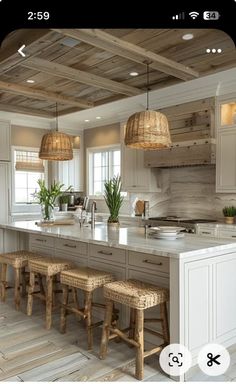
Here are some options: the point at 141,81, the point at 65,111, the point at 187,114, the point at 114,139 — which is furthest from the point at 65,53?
the point at 114,139

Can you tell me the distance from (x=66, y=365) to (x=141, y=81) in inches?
113

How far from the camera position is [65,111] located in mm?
5051

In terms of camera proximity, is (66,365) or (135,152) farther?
(135,152)

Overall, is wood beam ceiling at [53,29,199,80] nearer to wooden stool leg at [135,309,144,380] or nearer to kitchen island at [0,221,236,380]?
kitchen island at [0,221,236,380]

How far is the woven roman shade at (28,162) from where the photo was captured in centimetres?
541

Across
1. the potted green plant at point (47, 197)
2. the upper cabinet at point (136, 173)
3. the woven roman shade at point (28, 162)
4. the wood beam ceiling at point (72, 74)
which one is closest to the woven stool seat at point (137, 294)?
the potted green plant at point (47, 197)

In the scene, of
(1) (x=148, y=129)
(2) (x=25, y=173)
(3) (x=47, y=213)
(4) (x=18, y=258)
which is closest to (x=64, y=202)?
(2) (x=25, y=173)

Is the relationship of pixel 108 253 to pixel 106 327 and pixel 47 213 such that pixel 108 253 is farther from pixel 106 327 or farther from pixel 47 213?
pixel 47 213

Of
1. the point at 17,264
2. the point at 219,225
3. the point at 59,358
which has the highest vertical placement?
the point at 219,225

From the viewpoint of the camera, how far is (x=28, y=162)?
5.52 meters

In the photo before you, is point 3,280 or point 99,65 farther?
point 3,280

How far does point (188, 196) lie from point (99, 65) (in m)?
2.21
